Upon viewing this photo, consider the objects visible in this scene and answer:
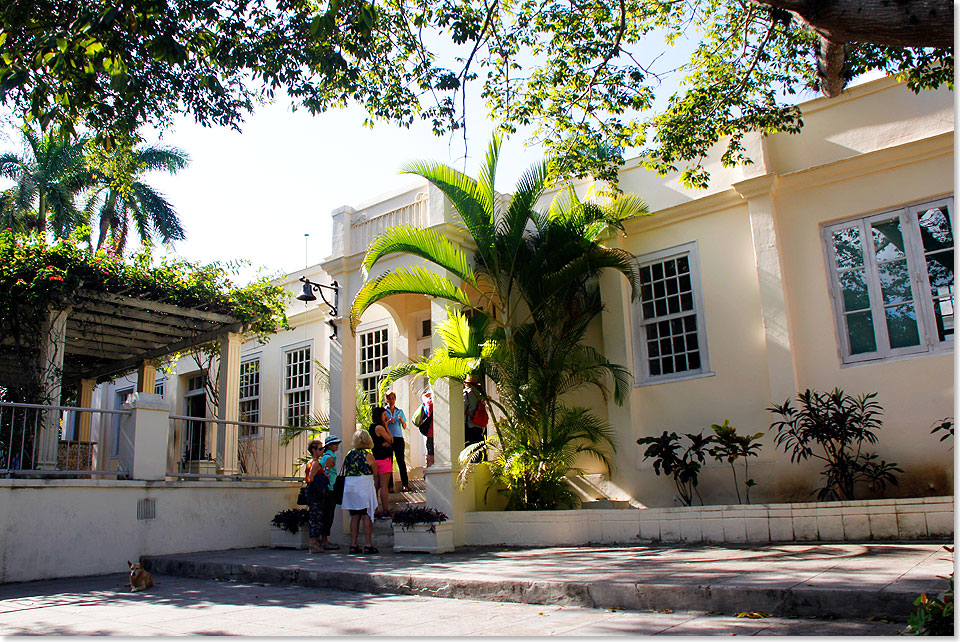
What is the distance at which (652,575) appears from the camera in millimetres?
5883

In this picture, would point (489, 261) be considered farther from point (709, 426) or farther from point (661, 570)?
point (661, 570)

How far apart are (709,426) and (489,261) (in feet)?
11.9

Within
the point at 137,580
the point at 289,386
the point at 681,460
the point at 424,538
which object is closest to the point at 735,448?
the point at 681,460

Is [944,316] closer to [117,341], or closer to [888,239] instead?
[888,239]

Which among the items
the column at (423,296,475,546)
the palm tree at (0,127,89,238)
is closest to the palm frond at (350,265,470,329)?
the column at (423,296,475,546)

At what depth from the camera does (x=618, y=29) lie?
26.6 feet

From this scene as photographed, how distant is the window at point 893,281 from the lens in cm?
884

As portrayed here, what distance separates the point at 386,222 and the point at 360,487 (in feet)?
15.4

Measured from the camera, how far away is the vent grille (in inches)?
382

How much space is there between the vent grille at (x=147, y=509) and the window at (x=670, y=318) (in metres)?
6.66

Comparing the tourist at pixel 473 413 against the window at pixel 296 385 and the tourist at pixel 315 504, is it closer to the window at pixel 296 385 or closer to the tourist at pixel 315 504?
the tourist at pixel 315 504

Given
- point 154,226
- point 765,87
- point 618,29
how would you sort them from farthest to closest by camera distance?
point 154,226
point 765,87
point 618,29

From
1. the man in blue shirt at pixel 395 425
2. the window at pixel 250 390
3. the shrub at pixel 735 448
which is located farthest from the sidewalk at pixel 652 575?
the window at pixel 250 390

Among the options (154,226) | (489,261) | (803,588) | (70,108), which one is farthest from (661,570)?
(154,226)
